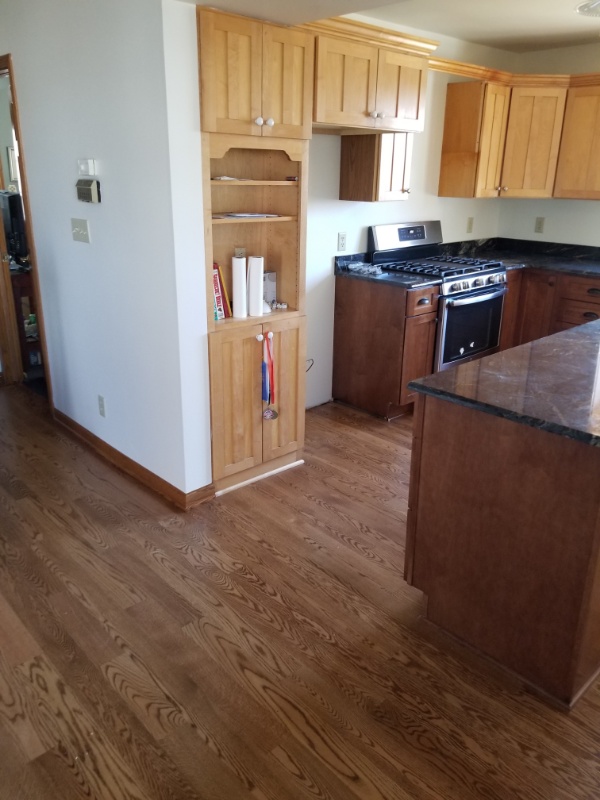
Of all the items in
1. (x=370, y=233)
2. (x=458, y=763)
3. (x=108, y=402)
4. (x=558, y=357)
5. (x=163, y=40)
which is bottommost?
(x=458, y=763)

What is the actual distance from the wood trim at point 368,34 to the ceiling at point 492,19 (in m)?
0.13

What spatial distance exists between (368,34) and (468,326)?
75.2 inches

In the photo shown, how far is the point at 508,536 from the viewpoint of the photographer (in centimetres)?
189

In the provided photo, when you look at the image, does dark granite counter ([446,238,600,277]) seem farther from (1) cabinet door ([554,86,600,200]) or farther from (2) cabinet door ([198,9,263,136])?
(2) cabinet door ([198,9,263,136])

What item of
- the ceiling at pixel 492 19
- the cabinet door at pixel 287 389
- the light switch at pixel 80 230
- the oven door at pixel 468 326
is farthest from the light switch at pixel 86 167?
the oven door at pixel 468 326

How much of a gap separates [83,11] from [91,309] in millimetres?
1351

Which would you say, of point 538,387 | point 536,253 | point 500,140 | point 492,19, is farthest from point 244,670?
point 536,253

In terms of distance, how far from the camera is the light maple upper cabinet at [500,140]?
13.9 ft

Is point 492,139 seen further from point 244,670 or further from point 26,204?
point 244,670

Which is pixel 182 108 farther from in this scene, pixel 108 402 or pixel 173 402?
pixel 108 402

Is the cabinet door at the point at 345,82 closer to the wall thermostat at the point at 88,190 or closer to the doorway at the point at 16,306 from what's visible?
the wall thermostat at the point at 88,190

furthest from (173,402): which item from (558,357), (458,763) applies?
(458,763)

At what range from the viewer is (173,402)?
2.85 m

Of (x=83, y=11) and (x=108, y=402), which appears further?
(x=108, y=402)
